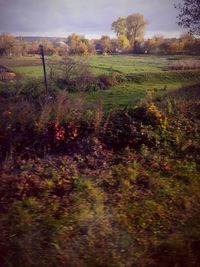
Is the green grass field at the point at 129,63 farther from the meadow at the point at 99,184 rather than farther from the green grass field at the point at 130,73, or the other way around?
the meadow at the point at 99,184

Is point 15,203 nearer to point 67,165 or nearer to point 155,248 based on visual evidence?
point 67,165

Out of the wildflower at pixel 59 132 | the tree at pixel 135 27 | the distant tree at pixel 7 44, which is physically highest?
the tree at pixel 135 27

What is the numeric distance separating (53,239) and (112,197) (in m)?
2.23

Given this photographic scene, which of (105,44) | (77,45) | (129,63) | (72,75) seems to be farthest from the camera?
(129,63)

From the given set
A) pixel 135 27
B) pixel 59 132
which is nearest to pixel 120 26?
pixel 135 27

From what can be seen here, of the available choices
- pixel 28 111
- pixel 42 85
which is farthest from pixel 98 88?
pixel 28 111

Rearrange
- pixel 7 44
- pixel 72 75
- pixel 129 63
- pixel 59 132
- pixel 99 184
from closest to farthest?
pixel 99 184
pixel 59 132
pixel 7 44
pixel 72 75
pixel 129 63

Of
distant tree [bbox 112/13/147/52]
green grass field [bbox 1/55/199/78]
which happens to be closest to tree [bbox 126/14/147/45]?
distant tree [bbox 112/13/147/52]

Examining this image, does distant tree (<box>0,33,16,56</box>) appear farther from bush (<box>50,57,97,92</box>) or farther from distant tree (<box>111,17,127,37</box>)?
distant tree (<box>111,17,127,37</box>)

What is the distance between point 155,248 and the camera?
5.80 meters

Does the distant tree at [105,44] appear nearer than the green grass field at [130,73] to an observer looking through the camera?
No

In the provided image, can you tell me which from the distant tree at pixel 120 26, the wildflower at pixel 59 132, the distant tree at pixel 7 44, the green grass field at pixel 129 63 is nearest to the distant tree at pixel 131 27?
the distant tree at pixel 120 26

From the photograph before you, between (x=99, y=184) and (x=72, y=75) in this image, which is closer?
(x=99, y=184)

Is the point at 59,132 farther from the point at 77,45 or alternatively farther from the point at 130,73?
the point at 130,73
